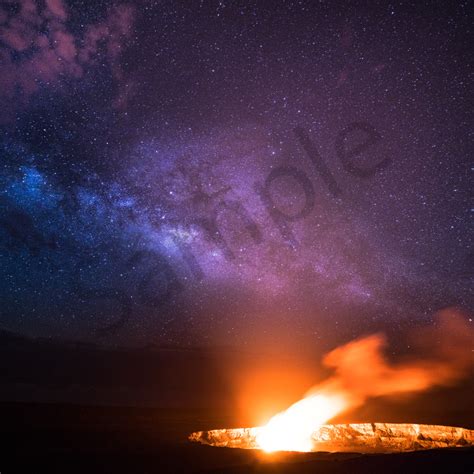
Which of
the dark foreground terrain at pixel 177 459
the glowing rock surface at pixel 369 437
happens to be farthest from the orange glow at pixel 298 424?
the dark foreground terrain at pixel 177 459

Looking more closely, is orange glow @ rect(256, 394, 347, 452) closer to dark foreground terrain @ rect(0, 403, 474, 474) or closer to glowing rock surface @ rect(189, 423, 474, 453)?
glowing rock surface @ rect(189, 423, 474, 453)

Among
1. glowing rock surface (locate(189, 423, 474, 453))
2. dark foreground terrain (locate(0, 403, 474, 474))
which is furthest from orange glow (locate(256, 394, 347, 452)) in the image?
dark foreground terrain (locate(0, 403, 474, 474))

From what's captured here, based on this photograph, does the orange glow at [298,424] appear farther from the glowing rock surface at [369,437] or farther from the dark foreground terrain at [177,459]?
the dark foreground terrain at [177,459]

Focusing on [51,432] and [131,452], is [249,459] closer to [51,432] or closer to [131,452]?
[131,452]

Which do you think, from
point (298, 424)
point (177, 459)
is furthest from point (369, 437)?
point (177, 459)

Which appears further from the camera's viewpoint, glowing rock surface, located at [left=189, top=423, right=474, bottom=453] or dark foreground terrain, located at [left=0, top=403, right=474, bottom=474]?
glowing rock surface, located at [left=189, top=423, right=474, bottom=453]

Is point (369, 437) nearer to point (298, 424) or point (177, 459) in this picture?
point (298, 424)

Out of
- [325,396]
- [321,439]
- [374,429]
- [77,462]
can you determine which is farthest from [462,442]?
[77,462]

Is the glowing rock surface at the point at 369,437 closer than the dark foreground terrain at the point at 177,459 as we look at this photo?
No
